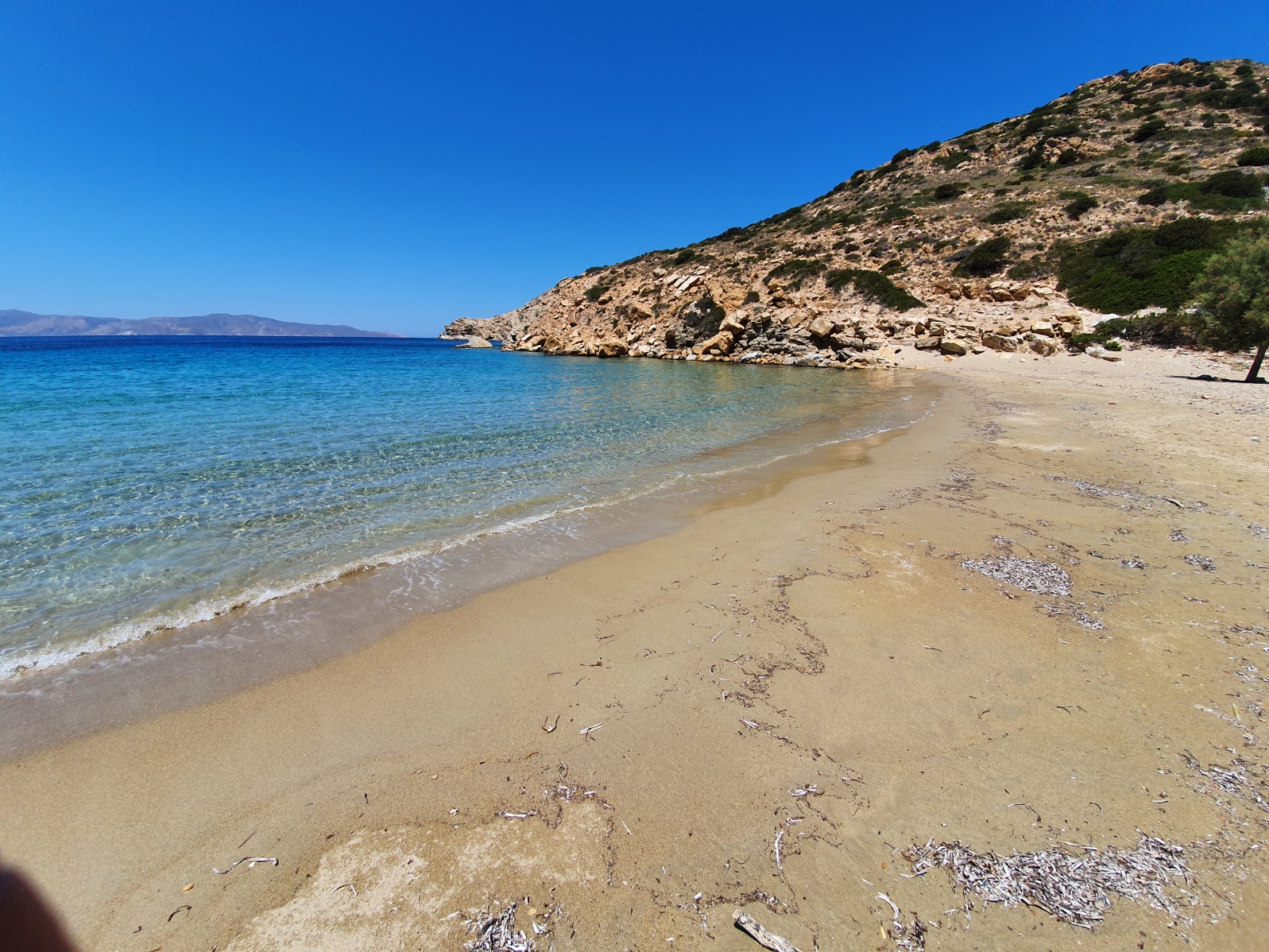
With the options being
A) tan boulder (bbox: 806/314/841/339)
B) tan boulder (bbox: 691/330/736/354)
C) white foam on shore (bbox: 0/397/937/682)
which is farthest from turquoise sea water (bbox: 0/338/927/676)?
tan boulder (bbox: 691/330/736/354)

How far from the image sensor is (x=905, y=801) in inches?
97.1

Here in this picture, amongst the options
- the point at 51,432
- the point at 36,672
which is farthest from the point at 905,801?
the point at 51,432

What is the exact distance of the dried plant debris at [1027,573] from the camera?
4.40 m

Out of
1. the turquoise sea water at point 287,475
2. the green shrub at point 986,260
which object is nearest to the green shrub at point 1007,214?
the green shrub at point 986,260

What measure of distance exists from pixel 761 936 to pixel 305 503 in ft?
23.0

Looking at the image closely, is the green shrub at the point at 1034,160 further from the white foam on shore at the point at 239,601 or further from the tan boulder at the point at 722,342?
the white foam on shore at the point at 239,601

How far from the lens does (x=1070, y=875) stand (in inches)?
81.4

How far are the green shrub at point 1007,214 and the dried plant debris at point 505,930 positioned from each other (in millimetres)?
49504

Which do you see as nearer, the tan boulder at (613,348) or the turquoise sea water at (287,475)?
the turquoise sea water at (287,475)

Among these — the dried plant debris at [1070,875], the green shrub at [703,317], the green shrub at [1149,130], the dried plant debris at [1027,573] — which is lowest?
the dried plant debris at [1070,875]

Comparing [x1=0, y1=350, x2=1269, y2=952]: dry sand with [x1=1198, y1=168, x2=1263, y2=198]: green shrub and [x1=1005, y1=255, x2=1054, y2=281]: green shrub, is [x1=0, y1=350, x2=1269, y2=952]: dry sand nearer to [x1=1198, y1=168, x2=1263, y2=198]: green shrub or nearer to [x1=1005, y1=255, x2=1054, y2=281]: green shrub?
[x1=1005, y1=255, x2=1054, y2=281]: green shrub

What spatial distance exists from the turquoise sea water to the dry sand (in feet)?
6.32

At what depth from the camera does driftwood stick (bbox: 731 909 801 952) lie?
1864mm

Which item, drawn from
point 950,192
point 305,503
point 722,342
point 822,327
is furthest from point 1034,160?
point 305,503
